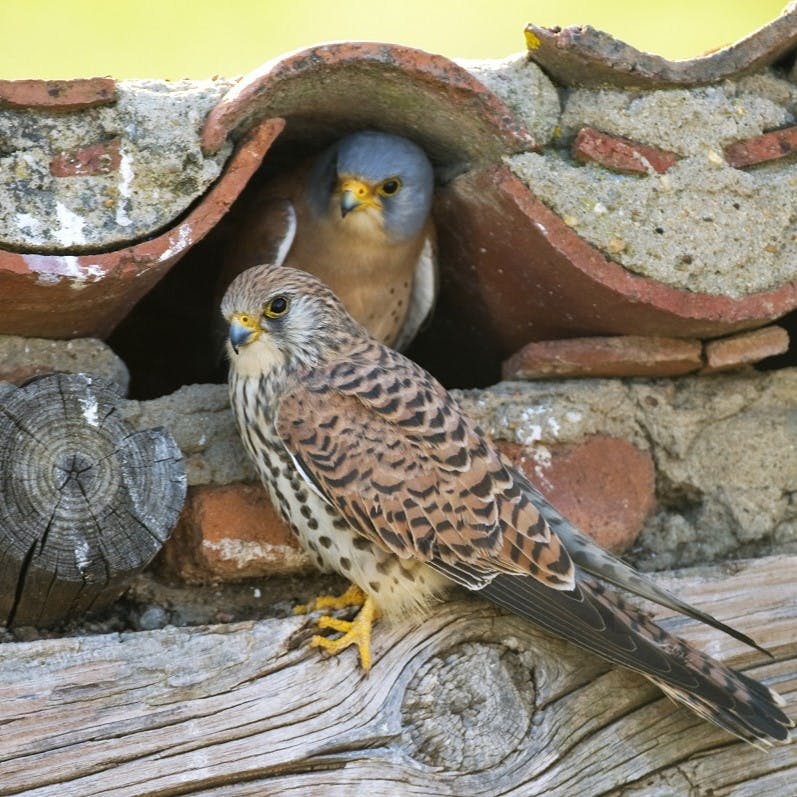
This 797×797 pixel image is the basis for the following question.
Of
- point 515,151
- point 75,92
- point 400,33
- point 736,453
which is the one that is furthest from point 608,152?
point 400,33

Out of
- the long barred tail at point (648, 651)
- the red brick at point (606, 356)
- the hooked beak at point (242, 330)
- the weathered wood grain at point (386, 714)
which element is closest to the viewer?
the weathered wood grain at point (386, 714)

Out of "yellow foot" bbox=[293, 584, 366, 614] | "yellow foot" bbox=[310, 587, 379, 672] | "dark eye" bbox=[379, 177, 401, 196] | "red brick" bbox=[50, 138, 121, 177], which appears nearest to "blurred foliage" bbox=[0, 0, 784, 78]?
"dark eye" bbox=[379, 177, 401, 196]

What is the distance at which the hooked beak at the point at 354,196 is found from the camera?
11.3ft

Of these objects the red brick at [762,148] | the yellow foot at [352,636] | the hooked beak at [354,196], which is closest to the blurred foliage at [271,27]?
the hooked beak at [354,196]

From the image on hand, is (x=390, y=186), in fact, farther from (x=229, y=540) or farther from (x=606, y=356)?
(x=229, y=540)

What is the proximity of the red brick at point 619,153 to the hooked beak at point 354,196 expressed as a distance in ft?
2.02

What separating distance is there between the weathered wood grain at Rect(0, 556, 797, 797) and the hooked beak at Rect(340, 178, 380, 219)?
43.8 inches

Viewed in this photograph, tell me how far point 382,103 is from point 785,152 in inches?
34.3

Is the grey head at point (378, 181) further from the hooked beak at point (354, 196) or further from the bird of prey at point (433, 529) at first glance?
the bird of prey at point (433, 529)

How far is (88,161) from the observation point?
2758 millimetres

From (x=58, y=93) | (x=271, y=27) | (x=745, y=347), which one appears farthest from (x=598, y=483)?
(x=271, y=27)

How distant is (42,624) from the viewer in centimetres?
272

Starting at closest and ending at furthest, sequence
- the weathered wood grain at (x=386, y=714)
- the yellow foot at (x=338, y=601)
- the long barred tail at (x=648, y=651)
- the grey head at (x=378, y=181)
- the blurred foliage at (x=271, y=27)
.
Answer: the weathered wood grain at (x=386, y=714), the long barred tail at (x=648, y=651), the yellow foot at (x=338, y=601), the grey head at (x=378, y=181), the blurred foliage at (x=271, y=27)

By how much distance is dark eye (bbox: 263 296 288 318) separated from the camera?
3.07 meters
